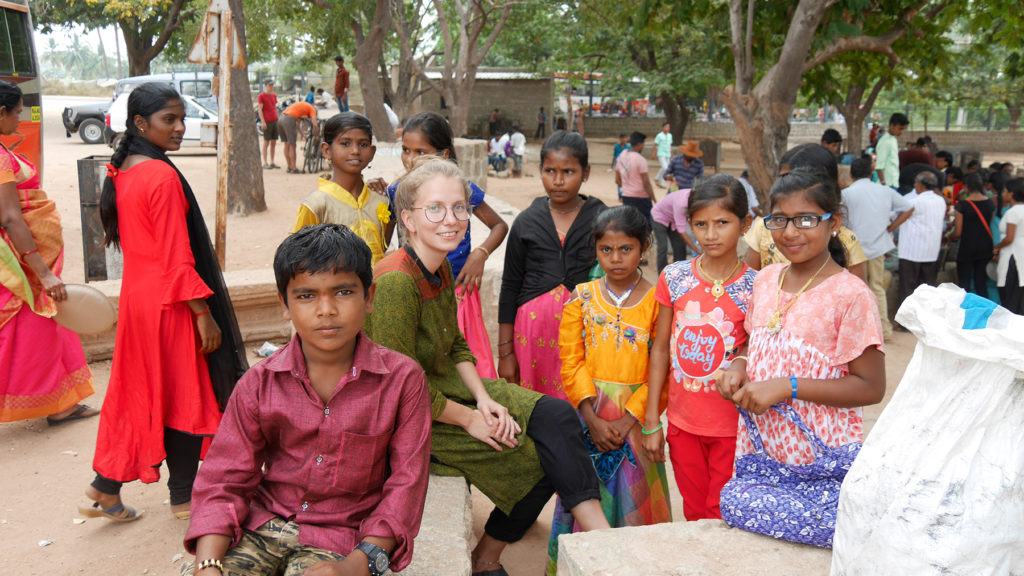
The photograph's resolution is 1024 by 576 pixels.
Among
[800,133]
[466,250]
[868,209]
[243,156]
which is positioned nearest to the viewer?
[466,250]

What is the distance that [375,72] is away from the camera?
1483 centimetres

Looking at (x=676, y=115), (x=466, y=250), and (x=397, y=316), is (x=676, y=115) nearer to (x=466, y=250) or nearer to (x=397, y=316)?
(x=466, y=250)

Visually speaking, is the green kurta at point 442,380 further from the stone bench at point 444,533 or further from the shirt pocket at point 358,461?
the shirt pocket at point 358,461

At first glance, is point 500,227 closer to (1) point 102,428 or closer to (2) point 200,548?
(1) point 102,428

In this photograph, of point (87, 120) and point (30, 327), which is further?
point (87, 120)

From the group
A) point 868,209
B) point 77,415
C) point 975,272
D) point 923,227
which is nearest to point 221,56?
point 77,415

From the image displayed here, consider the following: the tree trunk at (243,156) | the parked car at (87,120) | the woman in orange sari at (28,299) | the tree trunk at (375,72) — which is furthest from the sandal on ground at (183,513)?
the parked car at (87,120)

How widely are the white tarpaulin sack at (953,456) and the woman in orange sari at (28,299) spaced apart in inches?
146

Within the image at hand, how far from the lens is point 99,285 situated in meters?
5.11

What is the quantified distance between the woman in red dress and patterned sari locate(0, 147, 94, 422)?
1.01 metres

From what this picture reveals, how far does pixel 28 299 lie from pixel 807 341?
3.65 metres

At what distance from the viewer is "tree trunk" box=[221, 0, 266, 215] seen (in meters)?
10.3

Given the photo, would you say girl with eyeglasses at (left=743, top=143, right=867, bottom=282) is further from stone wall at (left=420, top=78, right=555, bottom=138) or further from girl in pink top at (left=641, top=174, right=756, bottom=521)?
stone wall at (left=420, top=78, right=555, bottom=138)

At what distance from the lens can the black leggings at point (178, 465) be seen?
10.4 ft
